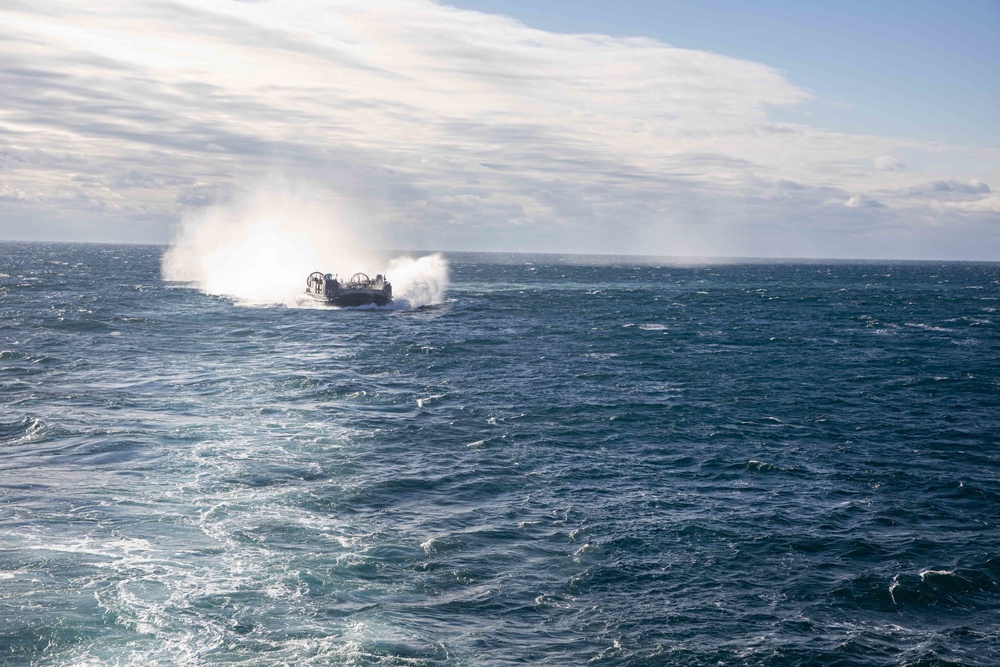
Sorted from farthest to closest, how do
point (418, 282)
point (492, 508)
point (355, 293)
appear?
point (418, 282)
point (355, 293)
point (492, 508)

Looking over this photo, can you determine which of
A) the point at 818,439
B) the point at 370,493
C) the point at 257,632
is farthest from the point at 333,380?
the point at 257,632

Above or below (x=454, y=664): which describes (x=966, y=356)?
above

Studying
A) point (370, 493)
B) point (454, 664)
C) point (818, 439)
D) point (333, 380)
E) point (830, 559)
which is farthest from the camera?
point (333, 380)

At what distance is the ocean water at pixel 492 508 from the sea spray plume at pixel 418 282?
53.2 m

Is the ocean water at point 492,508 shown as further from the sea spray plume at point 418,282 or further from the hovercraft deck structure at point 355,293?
the sea spray plume at point 418,282

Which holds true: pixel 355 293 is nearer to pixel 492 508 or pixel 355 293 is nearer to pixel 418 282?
pixel 418 282

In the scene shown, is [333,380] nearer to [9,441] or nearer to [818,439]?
[9,441]

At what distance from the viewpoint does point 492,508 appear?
34.0 m

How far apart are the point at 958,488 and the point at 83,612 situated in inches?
1423

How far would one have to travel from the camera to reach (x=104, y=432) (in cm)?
4312

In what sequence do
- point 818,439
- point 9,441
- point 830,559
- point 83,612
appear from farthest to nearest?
point 818,439 < point 9,441 < point 830,559 < point 83,612

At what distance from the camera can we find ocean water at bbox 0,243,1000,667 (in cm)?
2342

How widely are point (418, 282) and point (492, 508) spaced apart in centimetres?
10951

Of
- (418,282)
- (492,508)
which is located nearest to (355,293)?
(418,282)
